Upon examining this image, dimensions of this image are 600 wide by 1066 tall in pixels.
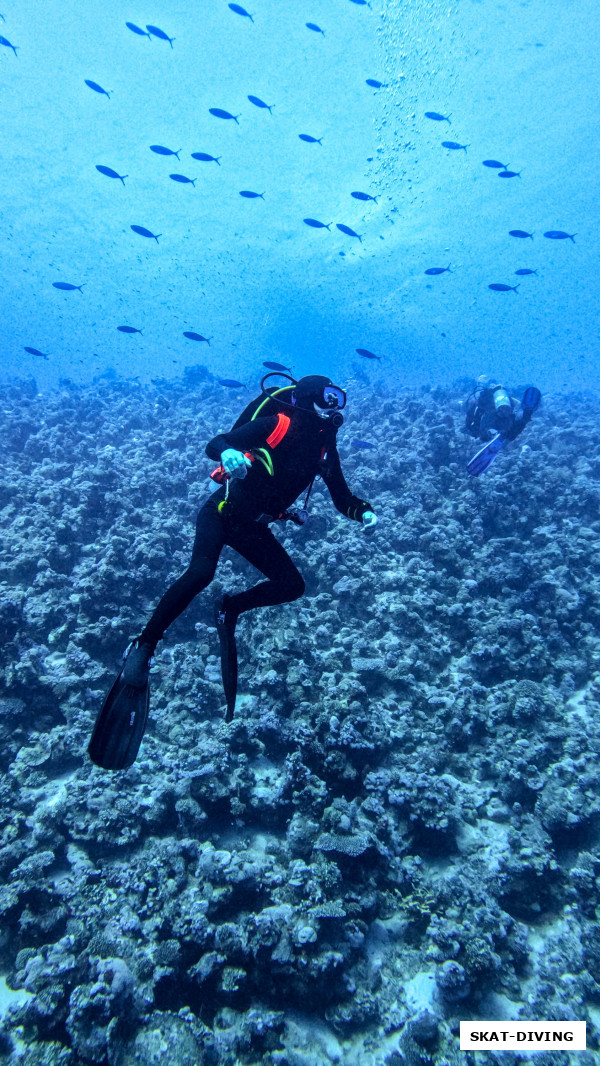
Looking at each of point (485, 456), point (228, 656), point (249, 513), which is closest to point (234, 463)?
point (249, 513)

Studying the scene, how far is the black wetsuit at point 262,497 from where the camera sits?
3984 millimetres

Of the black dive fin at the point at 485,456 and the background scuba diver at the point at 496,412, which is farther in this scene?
the background scuba diver at the point at 496,412

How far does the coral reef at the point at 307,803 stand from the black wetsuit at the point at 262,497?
5.88ft

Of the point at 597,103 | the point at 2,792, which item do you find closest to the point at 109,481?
the point at 2,792

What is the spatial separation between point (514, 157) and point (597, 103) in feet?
21.9

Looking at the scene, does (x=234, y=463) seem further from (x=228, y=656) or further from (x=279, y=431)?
(x=228, y=656)

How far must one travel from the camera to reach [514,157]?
35812 mm

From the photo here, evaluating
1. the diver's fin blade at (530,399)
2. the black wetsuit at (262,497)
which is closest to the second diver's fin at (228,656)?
the black wetsuit at (262,497)

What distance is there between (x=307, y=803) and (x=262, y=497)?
3.17 metres

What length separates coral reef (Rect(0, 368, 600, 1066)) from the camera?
3.57 meters

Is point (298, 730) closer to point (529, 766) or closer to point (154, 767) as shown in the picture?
point (154, 767)

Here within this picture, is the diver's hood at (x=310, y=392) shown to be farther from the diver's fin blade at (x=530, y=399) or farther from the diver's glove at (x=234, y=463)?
the diver's fin blade at (x=530, y=399)

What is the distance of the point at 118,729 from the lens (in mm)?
3555

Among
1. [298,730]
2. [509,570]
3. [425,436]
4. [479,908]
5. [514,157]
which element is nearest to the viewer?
[479,908]
